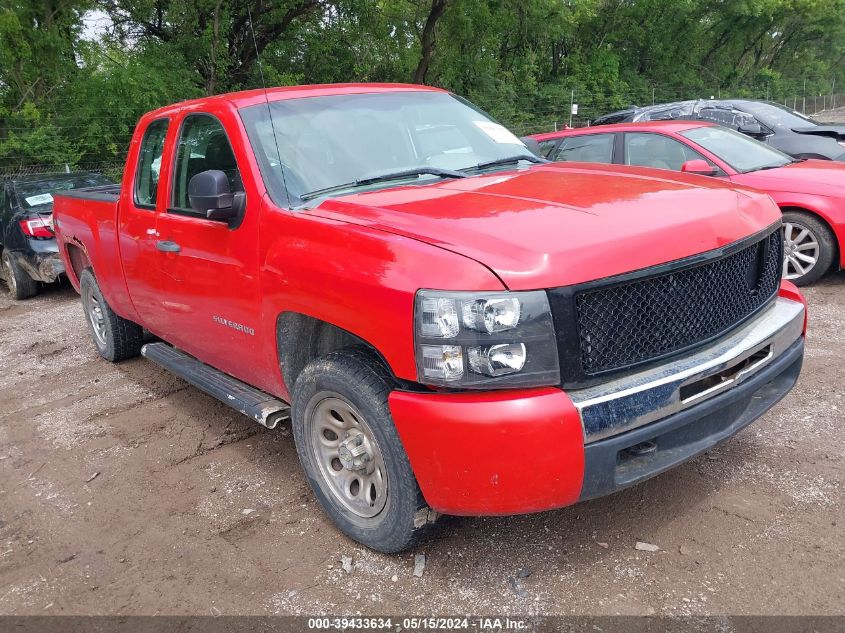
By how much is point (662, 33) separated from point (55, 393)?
A: 39.3 m

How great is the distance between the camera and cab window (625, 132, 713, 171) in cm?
710

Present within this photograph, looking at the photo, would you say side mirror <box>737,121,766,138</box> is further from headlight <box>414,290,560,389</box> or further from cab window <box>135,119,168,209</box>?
headlight <box>414,290,560,389</box>

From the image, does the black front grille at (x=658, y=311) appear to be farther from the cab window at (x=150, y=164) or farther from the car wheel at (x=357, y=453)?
the cab window at (x=150, y=164)

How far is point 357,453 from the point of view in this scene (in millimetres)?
2998

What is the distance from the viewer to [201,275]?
3812mm

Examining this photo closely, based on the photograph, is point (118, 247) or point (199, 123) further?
point (118, 247)

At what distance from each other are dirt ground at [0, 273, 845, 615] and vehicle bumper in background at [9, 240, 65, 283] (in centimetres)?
481

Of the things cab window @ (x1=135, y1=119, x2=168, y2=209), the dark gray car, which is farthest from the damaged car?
the dark gray car

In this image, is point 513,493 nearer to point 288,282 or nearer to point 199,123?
point 288,282

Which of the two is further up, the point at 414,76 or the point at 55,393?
the point at 414,76

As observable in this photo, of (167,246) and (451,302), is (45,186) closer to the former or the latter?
(167,246)

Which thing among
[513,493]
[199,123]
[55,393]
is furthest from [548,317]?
[55,393]

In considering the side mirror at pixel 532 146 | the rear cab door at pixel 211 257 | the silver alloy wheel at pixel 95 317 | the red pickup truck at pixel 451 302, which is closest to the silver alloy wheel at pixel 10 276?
the silver alloy wheel at pixel 95 317

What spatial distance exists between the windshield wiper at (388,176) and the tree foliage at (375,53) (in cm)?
75
